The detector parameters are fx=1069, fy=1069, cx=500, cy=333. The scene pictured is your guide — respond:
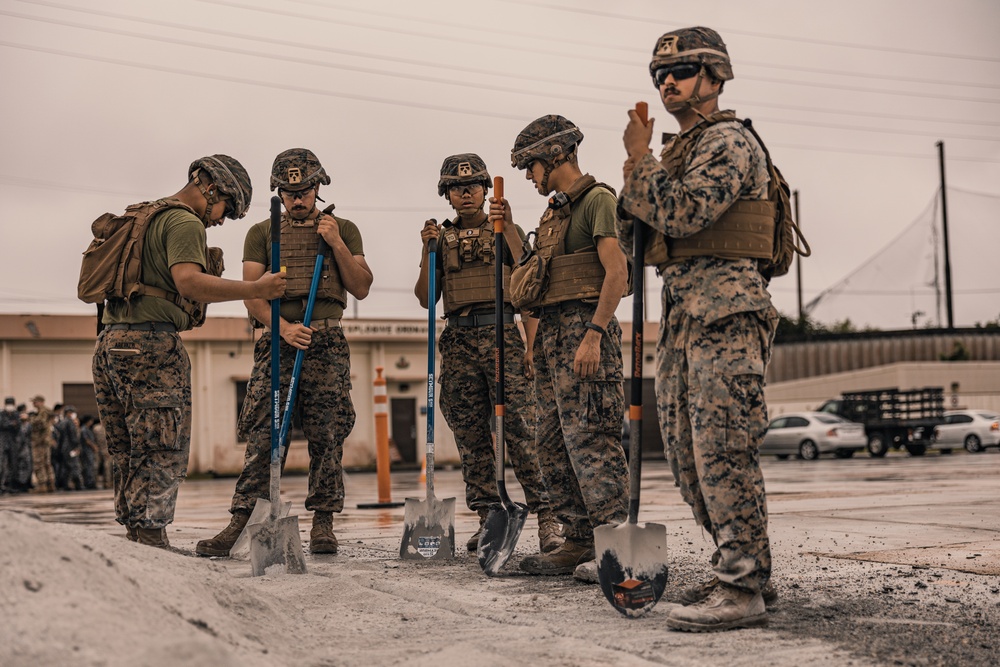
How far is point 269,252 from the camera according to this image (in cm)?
596

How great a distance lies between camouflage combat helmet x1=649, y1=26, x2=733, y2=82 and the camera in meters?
3.68

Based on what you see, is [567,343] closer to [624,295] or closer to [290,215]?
[624,295]

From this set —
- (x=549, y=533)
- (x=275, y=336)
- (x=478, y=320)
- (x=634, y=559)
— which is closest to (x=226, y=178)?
(x=275, y=336)

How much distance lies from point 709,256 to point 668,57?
714mm

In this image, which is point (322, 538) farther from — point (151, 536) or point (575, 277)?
point (575, 277)

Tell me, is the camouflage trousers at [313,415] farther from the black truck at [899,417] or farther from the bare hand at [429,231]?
the black truck at [899,417]

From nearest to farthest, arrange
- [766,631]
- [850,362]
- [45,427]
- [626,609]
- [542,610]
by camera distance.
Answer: [766,631] → [626,609] → [542,610] → [45,427] → [850,362]

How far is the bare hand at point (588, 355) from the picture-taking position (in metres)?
4.55

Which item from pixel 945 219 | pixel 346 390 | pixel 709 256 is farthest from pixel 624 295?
pixel 945 219

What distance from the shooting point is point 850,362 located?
165 feet

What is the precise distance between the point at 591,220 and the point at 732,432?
162cm

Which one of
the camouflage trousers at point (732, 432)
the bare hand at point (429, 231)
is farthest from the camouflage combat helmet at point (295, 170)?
the camouflage trousers at point (732, 432)

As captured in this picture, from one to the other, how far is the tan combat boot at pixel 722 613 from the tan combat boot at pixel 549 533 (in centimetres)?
175

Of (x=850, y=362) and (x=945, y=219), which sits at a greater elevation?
(x=945, y=219)
